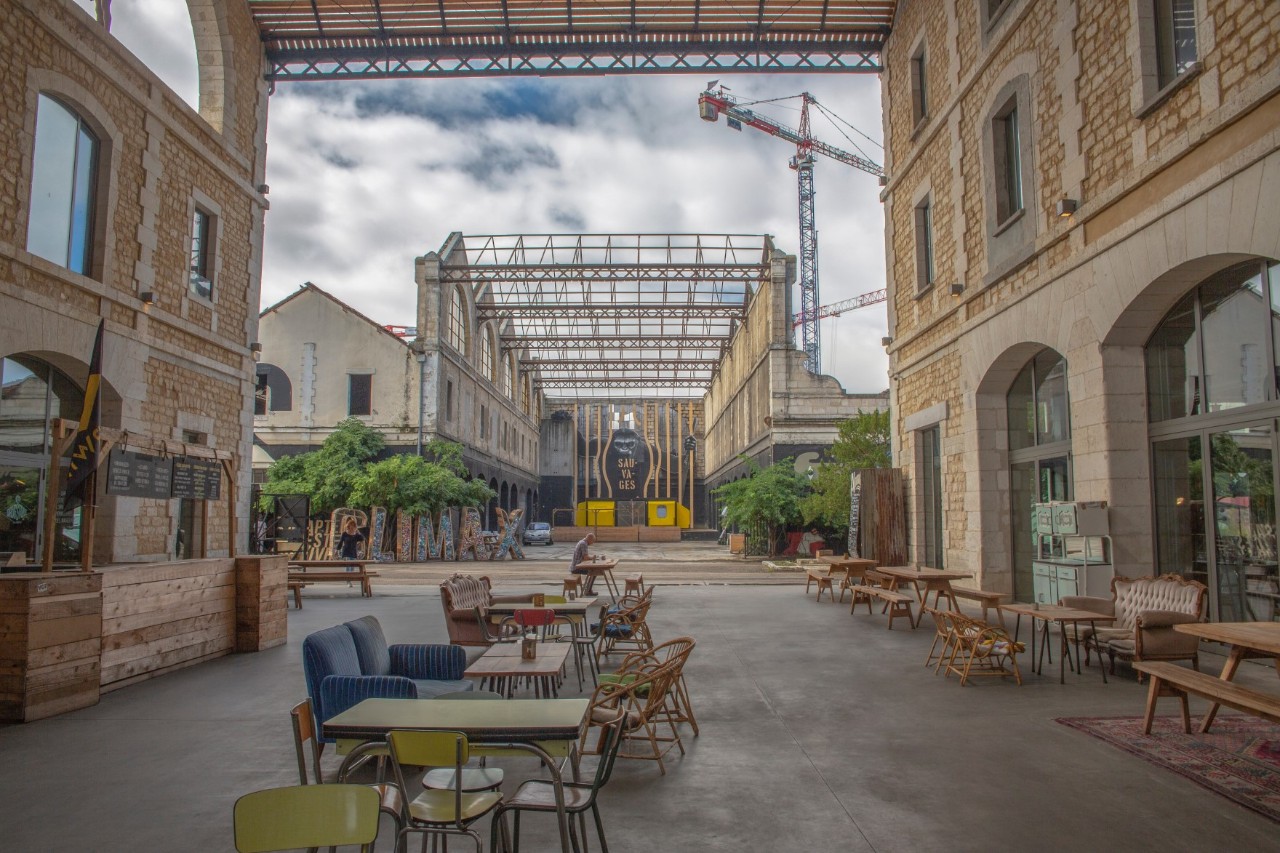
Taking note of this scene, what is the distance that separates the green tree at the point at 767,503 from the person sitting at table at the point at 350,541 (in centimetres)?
1107

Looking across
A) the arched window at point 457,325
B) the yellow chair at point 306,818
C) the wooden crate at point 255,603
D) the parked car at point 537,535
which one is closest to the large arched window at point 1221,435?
the yellow chair at point 306,818

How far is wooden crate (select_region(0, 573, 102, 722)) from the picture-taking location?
5746 millimetres

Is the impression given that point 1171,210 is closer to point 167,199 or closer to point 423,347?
point 167,199

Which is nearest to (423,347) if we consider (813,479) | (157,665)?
(813,479)

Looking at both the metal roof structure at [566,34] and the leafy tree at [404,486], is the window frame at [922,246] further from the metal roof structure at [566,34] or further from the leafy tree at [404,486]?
the leafy tree at [404,486]

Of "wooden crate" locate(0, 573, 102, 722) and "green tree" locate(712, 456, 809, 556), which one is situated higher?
"green tree" locate(712, 456, 809, 556)

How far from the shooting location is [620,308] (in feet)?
103

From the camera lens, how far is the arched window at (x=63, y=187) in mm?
9461

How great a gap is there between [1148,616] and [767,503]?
1815 centimetres

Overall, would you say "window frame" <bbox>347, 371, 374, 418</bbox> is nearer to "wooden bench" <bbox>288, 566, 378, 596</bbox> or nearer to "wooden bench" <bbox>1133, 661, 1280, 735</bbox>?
"wooden bench" <bbox>288, 566, 378, 596</bbox>

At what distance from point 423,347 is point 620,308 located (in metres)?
7.85

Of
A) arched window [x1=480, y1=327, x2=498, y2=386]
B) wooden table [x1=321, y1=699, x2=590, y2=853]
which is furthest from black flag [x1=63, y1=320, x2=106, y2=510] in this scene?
arched window [x1=480, y1=327, x2=498, y2=386]

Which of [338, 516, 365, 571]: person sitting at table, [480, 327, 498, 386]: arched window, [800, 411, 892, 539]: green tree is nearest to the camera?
[800, 411, 892, 539]: green tree

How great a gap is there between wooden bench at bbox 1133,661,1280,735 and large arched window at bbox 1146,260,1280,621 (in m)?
2.29
